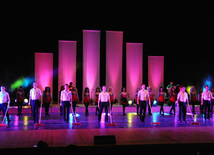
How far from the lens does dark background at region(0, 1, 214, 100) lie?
42.4 ft

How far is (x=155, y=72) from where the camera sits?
→ 61.9 ft

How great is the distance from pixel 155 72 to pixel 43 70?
8.69m

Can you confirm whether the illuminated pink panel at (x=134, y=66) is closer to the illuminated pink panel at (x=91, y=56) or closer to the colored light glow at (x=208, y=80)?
the illuminated pink panel at (x=91, y=56)

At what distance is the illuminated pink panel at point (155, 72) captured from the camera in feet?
61.3

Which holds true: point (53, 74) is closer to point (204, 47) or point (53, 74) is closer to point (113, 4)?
point (113, 4)

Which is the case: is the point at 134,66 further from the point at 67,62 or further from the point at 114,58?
the point at 67,62

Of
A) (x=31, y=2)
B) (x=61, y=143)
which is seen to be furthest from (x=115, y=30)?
(x=61, y=143)

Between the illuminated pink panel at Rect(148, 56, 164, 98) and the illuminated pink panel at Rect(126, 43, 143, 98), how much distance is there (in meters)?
1.01

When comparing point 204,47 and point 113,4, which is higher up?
point 113,4

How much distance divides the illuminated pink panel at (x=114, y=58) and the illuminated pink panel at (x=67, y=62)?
8.30ft

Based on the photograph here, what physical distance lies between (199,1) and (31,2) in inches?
343

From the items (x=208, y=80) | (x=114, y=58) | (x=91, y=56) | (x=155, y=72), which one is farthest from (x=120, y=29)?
(x=208, y=80)

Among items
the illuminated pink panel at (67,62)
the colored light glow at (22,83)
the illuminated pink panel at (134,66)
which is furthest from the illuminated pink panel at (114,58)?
the colored light glow at (22,83)

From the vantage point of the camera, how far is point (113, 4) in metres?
12.7
